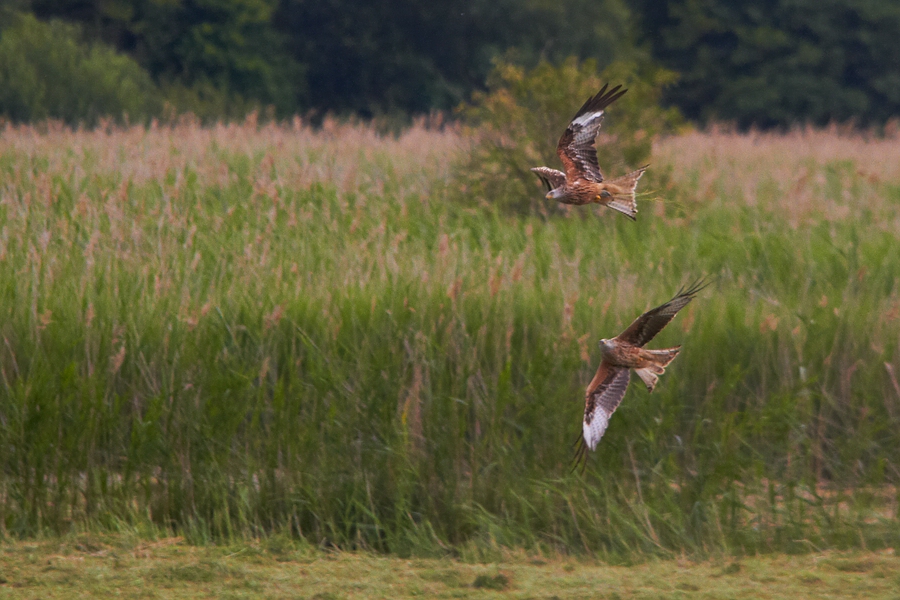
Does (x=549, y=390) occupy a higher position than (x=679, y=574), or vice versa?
(x=549, y=390)

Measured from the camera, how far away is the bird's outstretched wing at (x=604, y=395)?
1.76 meters

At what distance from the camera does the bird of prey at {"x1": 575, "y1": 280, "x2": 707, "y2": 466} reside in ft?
5.61

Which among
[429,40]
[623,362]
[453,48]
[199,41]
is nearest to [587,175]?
[623,362]

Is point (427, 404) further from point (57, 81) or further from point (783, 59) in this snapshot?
point (783, 59)

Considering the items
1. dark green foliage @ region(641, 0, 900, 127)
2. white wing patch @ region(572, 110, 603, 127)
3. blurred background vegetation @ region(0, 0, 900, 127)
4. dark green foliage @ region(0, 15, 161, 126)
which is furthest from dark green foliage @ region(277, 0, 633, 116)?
white wing patch @ region(572, 110, 603, 127)

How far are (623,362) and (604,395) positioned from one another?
3.3 inches

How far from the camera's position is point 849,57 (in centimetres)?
2630

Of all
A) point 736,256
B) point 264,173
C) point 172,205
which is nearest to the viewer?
point 736,256

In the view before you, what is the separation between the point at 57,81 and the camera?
787 inches

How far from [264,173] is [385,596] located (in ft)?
16.9

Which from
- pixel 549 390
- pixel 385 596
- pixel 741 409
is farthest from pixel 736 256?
pixel 385 596

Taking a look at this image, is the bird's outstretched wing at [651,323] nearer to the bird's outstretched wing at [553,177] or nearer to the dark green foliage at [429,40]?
the bird's outstretched wing at [553,177]

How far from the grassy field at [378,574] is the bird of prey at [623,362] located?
72.7 inches

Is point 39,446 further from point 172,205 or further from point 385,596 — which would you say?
point 172,205
